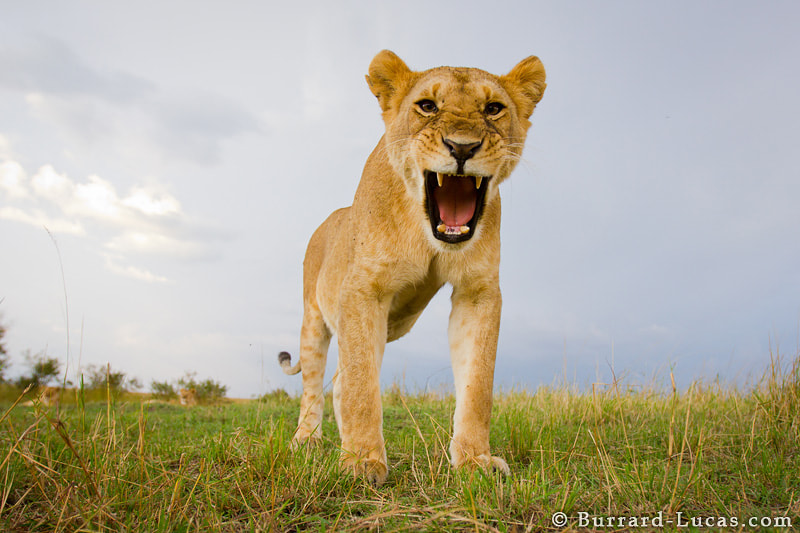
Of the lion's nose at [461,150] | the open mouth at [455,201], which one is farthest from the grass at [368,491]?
the lion's nose at [461,150]

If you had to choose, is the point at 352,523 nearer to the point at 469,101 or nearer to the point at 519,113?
the point at 469,101

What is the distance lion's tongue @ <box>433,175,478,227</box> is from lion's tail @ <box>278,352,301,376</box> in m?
4.36

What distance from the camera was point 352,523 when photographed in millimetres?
2547

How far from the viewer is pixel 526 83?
4129mm

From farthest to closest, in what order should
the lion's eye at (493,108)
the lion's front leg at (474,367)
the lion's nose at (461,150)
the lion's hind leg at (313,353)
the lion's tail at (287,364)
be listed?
the lion's tail at (287,364), the lion's hind leg at (313,353), the lion's eye at (493,108), the lion's front leg at (474,367), the lion's nose at (461,150)

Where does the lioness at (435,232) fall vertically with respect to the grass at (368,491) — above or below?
above

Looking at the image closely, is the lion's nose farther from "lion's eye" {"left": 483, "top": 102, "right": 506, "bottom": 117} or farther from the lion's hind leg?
the lion's hind leg

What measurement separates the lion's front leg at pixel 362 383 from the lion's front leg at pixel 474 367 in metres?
0.48

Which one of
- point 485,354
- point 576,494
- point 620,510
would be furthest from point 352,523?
point 485,354

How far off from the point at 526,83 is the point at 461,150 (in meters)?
1.19

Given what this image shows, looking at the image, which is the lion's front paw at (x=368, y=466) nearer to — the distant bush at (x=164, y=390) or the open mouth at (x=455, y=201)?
the open mouth at (x=455, y=201)

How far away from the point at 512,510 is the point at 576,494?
1.12 ft

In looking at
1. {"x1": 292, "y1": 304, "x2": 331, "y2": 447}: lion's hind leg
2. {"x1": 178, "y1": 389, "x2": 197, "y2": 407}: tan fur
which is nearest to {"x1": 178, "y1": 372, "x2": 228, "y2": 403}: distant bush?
{"x1": 178, "y1": 389, "x2": 197, "y2": 407}: tan fur

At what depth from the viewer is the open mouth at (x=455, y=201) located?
357cm
